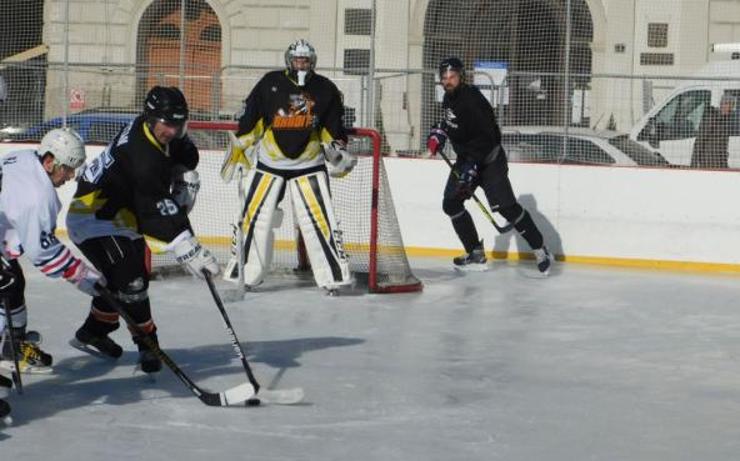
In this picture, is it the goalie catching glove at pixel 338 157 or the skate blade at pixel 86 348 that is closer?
the skate blade at pixel 86 348

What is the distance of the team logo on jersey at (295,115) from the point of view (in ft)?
27.3

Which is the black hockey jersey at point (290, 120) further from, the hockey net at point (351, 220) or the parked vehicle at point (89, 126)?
the parked vehicle at point (89, 126)

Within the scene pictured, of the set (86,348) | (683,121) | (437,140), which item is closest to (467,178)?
(437,140)

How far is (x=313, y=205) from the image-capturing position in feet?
27.6

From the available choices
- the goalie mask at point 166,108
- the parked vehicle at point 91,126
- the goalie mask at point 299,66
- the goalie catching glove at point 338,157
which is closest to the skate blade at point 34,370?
the goalie mask at point 166,108

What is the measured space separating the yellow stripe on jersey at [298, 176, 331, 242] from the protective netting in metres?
2.88

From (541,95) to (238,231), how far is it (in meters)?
3.94

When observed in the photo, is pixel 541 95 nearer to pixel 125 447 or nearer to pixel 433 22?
pixel 433 22

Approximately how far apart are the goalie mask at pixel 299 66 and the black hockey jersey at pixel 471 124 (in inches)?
52.8

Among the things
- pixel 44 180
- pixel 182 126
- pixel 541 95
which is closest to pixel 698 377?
pixel 182 126

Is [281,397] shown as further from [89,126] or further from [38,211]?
[89,126]

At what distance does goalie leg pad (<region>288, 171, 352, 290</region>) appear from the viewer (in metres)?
8.40

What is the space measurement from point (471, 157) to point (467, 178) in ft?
0.47

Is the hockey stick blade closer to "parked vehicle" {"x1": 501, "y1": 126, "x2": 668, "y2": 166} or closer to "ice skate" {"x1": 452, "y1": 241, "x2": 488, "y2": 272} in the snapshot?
"ice skate" {"x1": 452, "y1": 241, "x2": 488, "y2": 272}
